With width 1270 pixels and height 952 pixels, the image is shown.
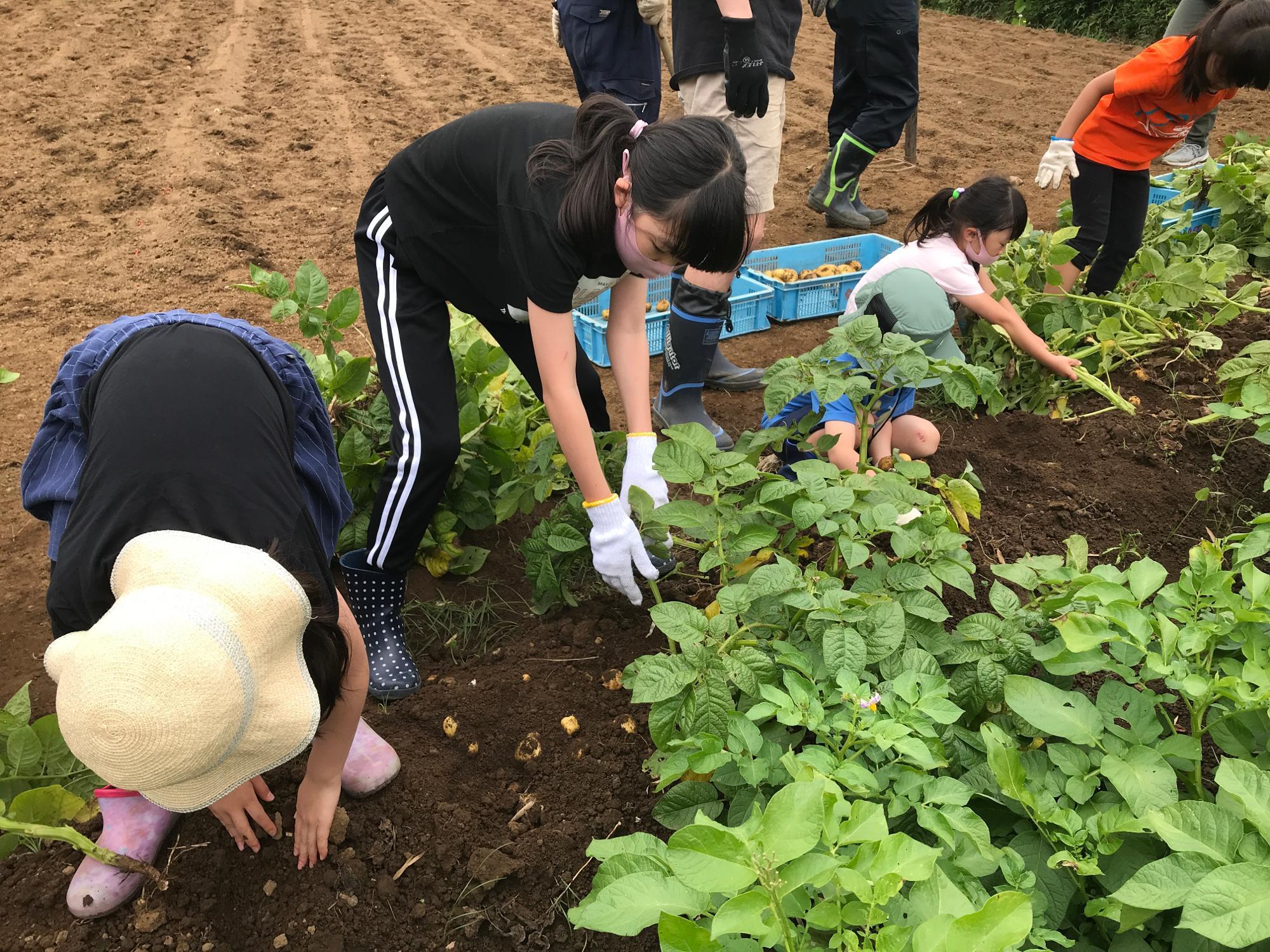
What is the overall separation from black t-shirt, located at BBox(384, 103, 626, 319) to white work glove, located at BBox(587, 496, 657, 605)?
408 mm

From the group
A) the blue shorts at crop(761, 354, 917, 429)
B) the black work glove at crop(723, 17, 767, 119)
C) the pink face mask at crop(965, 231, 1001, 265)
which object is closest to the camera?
the blue shorts at crop(761, 354, 917, 429)

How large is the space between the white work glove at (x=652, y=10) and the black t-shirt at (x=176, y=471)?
7.76 feet

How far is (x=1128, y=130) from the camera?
11.1ft

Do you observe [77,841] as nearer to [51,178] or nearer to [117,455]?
[117,455]

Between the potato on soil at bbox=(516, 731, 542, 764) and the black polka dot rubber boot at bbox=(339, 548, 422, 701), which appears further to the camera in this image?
the black polka dot rubber boot at bbox=(339, 548, 422, 701)

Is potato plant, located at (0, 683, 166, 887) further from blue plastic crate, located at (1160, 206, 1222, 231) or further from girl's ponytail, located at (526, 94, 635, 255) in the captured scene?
blue plastic crate, located at (1160, 206, 1222, 231)

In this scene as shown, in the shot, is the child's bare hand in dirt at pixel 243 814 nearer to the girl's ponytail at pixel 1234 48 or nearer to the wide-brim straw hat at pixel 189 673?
the wide-brim straw hat at pixel 189 673

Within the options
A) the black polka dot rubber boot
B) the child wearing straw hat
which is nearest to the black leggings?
the black polka dot rubber boot

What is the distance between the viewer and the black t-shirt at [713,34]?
10.2ft

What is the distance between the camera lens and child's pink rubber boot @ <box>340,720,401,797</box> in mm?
1784

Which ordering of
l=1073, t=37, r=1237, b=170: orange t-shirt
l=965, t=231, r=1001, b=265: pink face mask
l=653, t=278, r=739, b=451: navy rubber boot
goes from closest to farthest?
l=965, t=231, r=1001, b=265: pink face mask → l=653, t=278, r=739, b=451: navy rubber boot → l=1073, t=37, r=1237, b=170: orange t-shirt

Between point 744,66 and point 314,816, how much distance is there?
7.80ft

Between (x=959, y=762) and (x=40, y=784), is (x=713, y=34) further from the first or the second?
(x=40, y=784)

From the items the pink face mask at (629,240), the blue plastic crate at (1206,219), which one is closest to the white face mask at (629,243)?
the pink face mask at (629,240)
